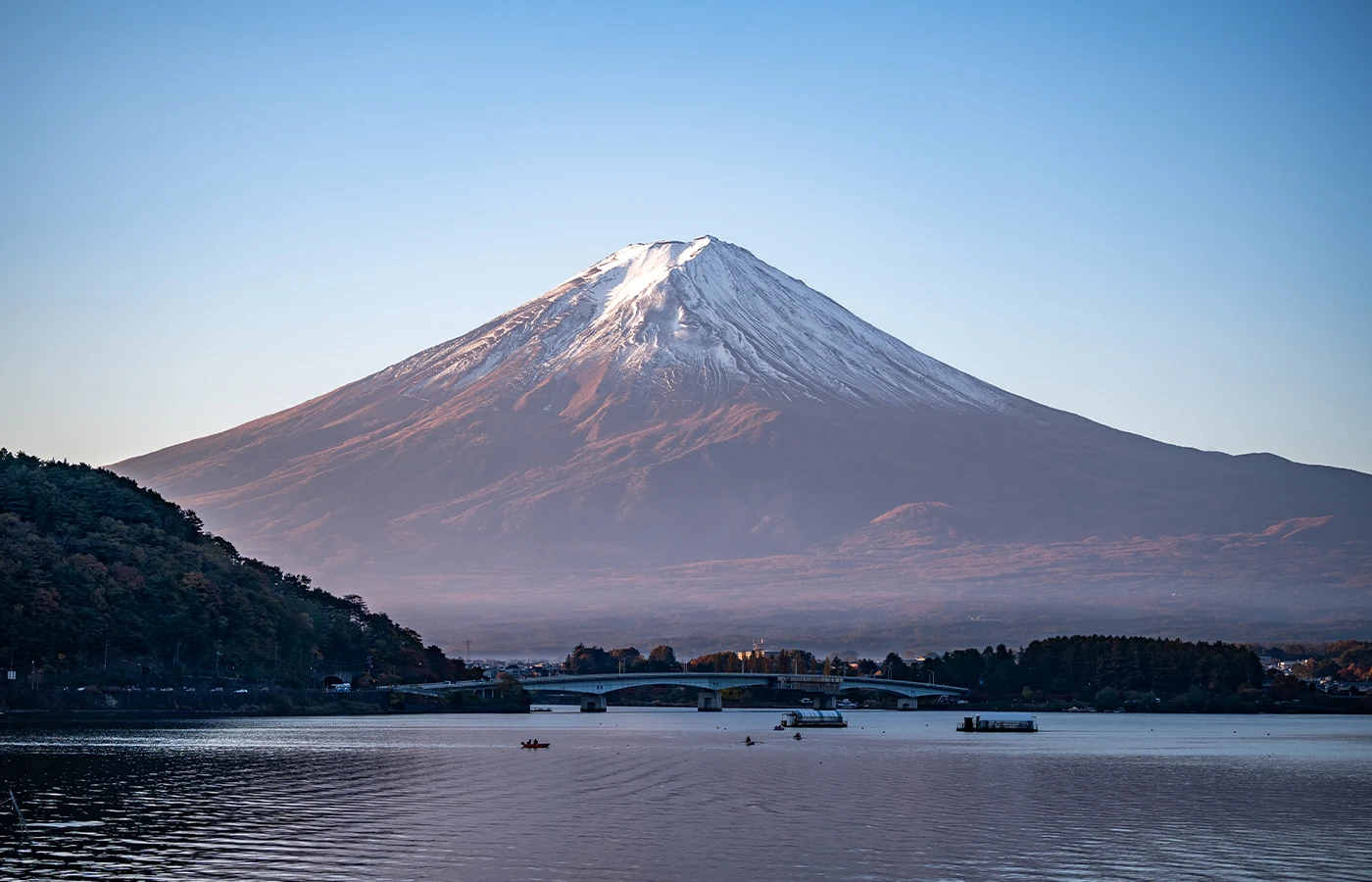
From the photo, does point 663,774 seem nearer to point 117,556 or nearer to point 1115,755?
point 1115,755

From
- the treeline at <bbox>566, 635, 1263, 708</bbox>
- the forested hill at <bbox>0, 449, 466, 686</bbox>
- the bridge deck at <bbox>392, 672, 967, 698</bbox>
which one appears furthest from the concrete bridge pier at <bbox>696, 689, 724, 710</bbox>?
the forested hill at <bbox>0, 449, 466, 686</bbox>

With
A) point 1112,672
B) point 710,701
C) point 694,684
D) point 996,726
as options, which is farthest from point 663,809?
point 1112,672

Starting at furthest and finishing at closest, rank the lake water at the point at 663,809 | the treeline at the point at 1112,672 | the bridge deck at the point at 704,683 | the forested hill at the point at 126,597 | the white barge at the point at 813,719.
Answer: the treeline at the point at 1112,672 → the bridge deck at the point at 704,683 → the white barge at the point at 813,719 → the forested hill at the point at 126,597 → the lake water at the point at 663,809

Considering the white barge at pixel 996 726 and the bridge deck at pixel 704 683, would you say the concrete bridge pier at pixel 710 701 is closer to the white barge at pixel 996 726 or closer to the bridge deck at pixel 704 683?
the bridge deck at pixel 704 683

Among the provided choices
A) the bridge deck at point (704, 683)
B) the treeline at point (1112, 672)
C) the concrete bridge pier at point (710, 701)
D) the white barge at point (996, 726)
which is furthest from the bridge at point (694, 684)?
the white barge at point (996, 726)

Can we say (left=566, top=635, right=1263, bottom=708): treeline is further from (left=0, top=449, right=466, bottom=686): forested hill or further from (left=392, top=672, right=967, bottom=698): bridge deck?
(left=0, top=449, right=466, bottom=686): forested hill

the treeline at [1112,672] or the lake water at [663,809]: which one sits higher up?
the treeline at [1112,672]

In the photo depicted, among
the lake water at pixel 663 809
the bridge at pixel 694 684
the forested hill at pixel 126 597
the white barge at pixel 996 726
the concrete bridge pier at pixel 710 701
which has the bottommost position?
the lake water at pixel 663 809

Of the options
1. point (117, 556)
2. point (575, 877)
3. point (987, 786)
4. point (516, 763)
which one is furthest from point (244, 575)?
point (575, 877)

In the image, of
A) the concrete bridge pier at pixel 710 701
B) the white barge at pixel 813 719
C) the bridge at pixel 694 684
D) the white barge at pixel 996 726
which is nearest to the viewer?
the white barge at pixel 996 726
